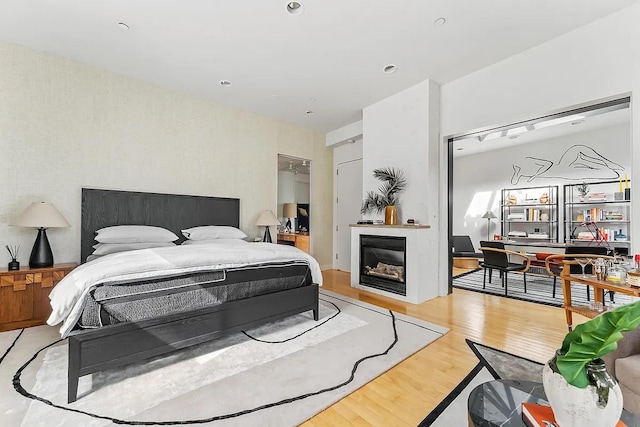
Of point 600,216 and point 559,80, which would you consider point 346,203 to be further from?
point 600,216

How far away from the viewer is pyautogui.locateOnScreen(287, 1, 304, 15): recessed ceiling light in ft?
8.18

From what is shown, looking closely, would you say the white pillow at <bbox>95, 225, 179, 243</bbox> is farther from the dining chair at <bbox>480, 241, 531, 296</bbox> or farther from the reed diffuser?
the dining chair at <bbox>480, 241, 531, 296</bbox>

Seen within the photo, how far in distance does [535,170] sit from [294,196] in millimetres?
5117

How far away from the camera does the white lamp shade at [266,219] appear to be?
188 inches

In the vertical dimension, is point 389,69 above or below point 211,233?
above

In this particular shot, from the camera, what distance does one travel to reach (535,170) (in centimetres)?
584

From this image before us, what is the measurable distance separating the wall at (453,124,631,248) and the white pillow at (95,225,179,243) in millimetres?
6624

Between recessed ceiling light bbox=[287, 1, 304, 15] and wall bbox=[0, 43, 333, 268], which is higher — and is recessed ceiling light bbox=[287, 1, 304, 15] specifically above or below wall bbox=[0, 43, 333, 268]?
above

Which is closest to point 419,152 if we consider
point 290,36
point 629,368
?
point 290,36

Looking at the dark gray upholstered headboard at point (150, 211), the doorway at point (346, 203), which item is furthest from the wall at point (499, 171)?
the dark gray upholstered headboard at point (150, 211)

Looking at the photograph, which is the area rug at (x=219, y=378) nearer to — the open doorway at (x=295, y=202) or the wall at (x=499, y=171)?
the open doorway at (x=295, y=202)

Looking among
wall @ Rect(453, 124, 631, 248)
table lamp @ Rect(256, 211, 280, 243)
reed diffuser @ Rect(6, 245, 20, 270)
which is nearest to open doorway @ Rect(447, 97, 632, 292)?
wall @ Rect(453, 124, 631, 248)

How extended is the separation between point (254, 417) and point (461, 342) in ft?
6.27

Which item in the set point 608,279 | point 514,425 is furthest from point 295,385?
point 608,279
